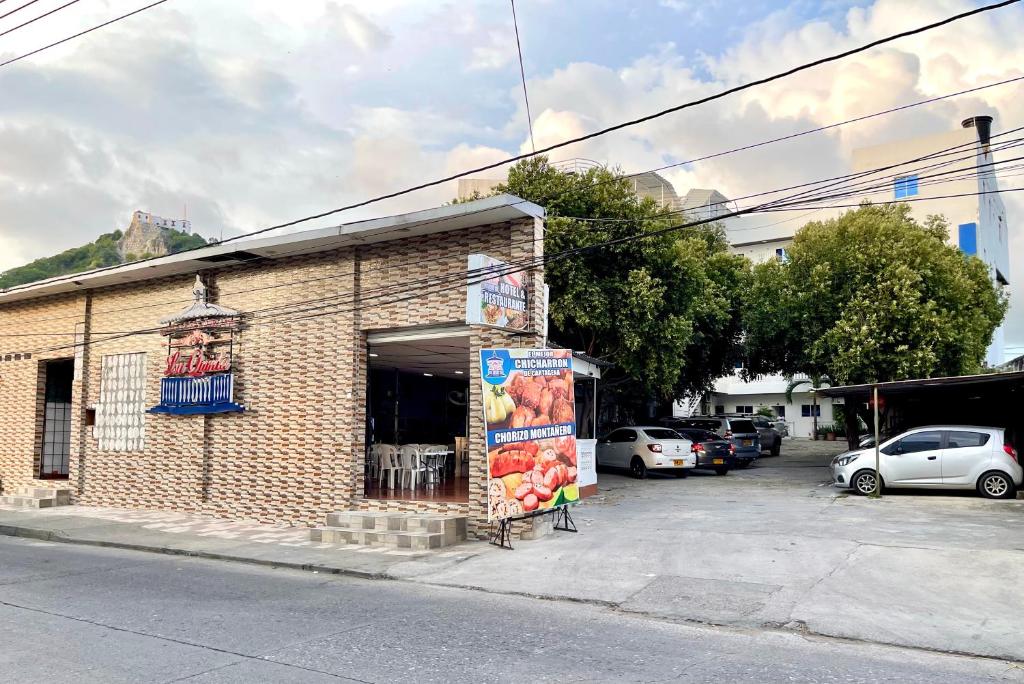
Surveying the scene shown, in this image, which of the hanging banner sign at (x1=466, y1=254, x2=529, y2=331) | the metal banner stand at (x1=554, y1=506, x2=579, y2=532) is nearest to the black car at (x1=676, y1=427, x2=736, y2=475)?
the metal banner stand at (x1=554, y1=506, x2=579, y2=532)

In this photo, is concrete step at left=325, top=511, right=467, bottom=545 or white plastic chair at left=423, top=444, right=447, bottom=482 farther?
white plastic chair at left=423, top=444, right=447, bottom=482

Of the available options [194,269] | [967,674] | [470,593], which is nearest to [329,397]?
[194,269]

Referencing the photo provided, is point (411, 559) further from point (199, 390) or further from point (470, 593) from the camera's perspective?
point (199, 390)

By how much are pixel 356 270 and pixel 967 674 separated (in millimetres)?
11488

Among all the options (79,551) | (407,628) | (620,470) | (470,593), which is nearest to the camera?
(407,628)

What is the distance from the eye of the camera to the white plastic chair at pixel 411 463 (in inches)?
660

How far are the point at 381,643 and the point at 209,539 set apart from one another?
7900 mm

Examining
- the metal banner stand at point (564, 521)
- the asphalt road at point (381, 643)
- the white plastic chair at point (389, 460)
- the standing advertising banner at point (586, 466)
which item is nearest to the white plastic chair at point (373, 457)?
the white plastic chair at point (389, 460)

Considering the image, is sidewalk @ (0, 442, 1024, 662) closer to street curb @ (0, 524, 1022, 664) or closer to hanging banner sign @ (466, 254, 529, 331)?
street curb @ (0, 524, 1022, 664)

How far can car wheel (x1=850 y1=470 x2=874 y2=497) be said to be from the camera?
56.9 feet

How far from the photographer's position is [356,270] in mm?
14797

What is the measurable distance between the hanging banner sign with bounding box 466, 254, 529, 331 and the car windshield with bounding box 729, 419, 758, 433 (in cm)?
1704

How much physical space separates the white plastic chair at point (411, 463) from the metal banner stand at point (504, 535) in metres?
4.44

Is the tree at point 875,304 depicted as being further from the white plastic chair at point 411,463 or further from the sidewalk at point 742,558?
the white plastic chair at point 411,463
